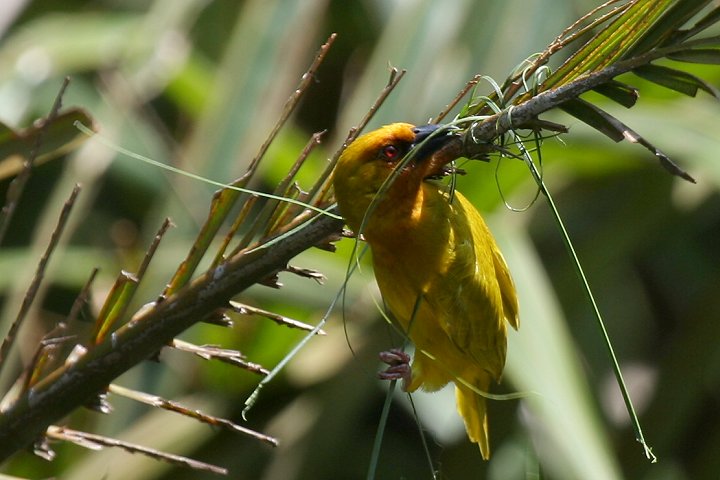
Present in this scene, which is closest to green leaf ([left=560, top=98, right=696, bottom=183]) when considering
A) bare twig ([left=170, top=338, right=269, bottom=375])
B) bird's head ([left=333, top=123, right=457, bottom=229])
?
bird's head ([left=333, top=123, right=457, bottom=229])

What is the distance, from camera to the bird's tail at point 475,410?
71.0 inches

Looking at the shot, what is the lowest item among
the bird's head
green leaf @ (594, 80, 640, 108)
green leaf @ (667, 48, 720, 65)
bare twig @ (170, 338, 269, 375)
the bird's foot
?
the bird's foot

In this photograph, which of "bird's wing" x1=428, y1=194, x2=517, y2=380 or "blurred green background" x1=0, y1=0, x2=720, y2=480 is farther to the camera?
"blurred green background" x1=0, y1=0, x2=720, y2=480

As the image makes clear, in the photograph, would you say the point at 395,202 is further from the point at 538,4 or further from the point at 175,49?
the point at 175,49

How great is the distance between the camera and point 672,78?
3.22 ft

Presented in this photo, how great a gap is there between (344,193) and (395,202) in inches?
7.5

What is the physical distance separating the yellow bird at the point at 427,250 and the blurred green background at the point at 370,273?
324 millimetres

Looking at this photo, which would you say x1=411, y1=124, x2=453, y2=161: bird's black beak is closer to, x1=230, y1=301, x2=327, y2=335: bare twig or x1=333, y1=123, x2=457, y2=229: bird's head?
x1=333, y1=123, x2=457, y2=229: bird's head

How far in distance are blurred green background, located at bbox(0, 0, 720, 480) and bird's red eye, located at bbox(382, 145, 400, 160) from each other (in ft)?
2.04

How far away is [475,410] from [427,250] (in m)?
0.47

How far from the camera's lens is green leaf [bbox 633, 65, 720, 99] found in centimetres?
96

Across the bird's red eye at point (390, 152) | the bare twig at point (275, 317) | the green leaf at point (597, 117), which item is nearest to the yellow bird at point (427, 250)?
the bird's red eye at point (390, 152)

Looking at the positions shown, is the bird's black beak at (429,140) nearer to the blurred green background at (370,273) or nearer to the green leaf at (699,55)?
the green leaf at (699,55)

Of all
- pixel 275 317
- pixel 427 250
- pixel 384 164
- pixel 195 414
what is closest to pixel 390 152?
pixel 384 164
